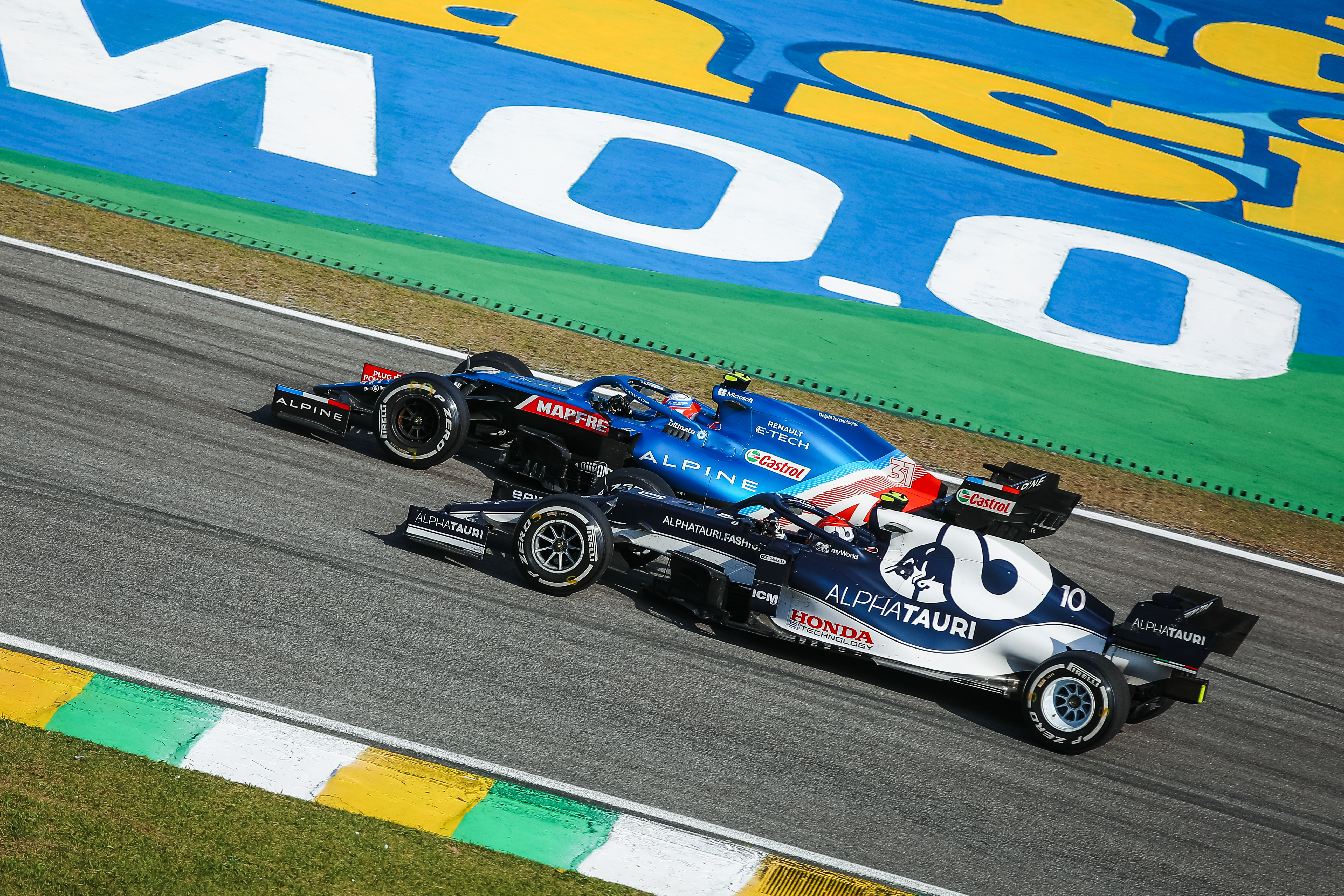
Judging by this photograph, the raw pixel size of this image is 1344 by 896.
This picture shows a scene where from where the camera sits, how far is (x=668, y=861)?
6164 mm

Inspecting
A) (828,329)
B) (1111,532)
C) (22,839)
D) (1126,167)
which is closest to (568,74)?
(828,329)

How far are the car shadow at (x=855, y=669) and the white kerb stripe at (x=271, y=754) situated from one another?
289 cm

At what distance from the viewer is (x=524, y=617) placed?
27.6 feet

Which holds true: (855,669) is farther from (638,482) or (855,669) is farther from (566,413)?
(566,413)

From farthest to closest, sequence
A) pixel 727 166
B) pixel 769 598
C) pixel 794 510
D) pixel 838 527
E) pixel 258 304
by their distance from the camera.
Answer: pixel 727 166
pixel 258 304
pixel 794 510
pixel 838 527
pixel 769 598

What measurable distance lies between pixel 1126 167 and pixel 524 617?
1980cm

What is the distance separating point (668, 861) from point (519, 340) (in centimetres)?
977

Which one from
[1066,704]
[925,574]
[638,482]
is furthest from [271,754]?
[1066,704]

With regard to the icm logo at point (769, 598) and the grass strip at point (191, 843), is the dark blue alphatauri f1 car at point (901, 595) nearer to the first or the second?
the icm logo at point (769, 598)

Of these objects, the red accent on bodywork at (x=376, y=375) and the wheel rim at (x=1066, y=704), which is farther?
the red accent on bodywork at (x=376, y=375)

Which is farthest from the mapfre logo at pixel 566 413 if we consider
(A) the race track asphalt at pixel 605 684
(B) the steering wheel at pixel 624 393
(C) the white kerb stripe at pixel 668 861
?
(C) the white kerb stripe at pixel 668 861

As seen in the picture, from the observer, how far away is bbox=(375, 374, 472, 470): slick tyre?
1052 cm

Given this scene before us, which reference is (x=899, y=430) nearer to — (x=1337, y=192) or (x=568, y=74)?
(x=568, y=74)

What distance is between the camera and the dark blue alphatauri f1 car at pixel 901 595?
7875 mm
